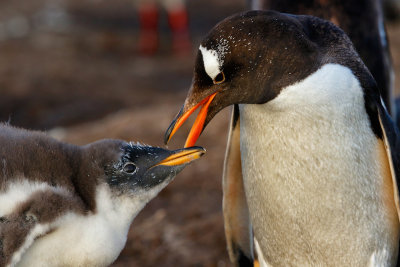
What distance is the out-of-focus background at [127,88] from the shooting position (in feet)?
16.1

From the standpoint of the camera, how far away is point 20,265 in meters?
3.02

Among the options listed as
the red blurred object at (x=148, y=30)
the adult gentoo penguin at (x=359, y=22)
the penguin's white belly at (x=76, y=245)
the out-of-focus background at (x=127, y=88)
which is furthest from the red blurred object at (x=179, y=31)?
the penguin's white belly at (x=76, y=245)

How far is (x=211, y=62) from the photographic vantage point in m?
2.61

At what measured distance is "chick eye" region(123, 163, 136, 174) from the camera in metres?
3.29

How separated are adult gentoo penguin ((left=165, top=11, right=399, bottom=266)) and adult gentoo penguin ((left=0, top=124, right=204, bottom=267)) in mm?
383

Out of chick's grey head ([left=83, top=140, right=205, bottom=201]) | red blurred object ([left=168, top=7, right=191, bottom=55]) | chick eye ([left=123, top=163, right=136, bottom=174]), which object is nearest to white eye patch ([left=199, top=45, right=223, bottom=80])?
chick's grey head ([left=83, top=140, right=205, bottom=201])

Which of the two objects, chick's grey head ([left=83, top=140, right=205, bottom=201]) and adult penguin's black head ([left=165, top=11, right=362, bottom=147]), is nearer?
adult penguin's black head ([left=165, top=11, right=362, bottom=147])

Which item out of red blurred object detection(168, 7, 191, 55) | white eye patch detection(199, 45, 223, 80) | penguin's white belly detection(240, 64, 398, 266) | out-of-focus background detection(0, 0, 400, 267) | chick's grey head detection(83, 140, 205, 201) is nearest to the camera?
white eye patch detection(199, 45, 223, 80)

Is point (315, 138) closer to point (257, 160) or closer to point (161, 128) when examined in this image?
point (257, 160)

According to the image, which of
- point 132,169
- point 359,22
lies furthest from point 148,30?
point 132,169

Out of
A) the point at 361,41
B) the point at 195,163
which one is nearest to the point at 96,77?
the point at 195,163

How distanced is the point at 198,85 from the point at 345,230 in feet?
3.28

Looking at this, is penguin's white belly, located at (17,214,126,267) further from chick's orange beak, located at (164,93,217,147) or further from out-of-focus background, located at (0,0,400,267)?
out-of-focus background, located at (0,0,400,267)

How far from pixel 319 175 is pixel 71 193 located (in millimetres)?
1123
